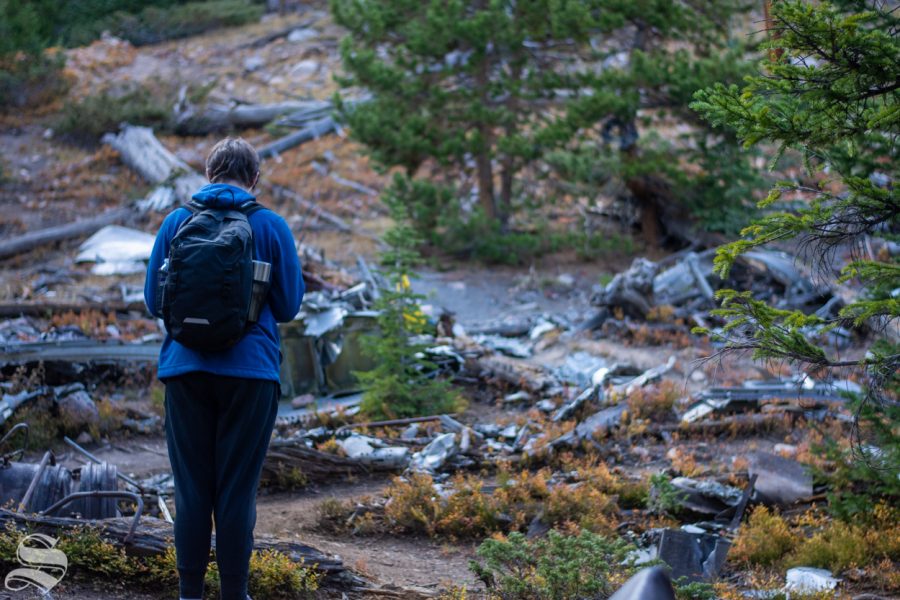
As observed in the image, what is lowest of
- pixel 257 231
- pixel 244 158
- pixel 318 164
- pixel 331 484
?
pixel 318 164

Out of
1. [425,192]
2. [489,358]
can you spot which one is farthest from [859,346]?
→ [425,192]

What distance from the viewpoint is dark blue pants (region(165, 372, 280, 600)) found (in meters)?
4.13

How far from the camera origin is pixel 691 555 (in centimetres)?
589

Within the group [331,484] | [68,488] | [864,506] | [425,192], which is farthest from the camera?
[425,192]

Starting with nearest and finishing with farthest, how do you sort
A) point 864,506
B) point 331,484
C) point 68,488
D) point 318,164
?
point 68,488 < point 864,506 < point 331,484 < point 318,164

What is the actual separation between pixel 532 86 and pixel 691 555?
14.3 metres

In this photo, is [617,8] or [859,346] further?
[617,8]

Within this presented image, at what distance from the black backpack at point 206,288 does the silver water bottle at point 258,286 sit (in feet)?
0.29

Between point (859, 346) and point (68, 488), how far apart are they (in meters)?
10.7

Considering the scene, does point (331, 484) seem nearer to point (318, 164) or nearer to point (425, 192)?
point (425, 192)

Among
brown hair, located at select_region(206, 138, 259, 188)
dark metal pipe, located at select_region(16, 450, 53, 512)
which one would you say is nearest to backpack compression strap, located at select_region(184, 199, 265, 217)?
brown hair, located at select_region(206, 138, 259, 188)

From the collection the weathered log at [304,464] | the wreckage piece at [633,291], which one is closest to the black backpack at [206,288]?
the weathered log at [304,464]

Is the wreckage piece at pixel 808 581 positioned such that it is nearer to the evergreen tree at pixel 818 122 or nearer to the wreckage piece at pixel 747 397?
the evergreen tree at pixel 818 122

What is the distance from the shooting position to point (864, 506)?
6484mm
